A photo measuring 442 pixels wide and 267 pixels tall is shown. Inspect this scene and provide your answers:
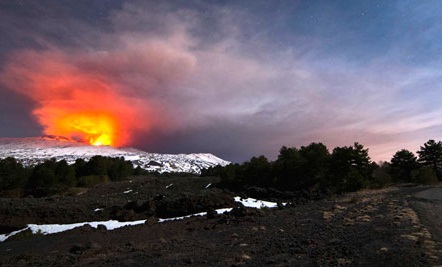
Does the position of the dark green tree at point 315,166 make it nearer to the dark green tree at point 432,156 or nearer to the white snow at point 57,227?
the dark green tree at point 432,156

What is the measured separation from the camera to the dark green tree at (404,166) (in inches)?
2547

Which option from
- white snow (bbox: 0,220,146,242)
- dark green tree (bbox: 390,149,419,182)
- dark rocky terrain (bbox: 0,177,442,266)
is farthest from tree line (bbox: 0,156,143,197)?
dark green tree (bbox: 390,149,419,182)

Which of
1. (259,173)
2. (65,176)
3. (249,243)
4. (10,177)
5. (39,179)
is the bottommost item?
(249,243)

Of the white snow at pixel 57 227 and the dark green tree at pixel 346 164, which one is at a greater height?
the dark green tree at pixel 346 164

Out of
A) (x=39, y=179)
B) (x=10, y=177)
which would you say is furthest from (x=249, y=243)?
(x=10, y=177)

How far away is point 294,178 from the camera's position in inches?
2299

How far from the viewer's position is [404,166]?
65062 mm

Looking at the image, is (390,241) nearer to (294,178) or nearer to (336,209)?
(336,209)

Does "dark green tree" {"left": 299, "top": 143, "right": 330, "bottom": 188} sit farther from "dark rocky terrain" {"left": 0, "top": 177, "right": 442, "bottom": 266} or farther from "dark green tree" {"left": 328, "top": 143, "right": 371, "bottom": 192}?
"dark rocky terrain" {"left": 0, "top": 177, "right": 442, "bottom": 266}

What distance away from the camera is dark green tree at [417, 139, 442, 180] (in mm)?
65438

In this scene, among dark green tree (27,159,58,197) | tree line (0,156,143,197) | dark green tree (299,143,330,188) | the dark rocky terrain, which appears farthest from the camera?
tree line (0,156,143,197)

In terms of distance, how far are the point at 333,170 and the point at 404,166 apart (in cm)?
1984

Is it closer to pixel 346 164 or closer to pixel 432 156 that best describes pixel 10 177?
pixel 346 164

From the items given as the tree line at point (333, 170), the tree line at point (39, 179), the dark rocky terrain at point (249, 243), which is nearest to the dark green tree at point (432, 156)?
the tree line at point (333, 170)
